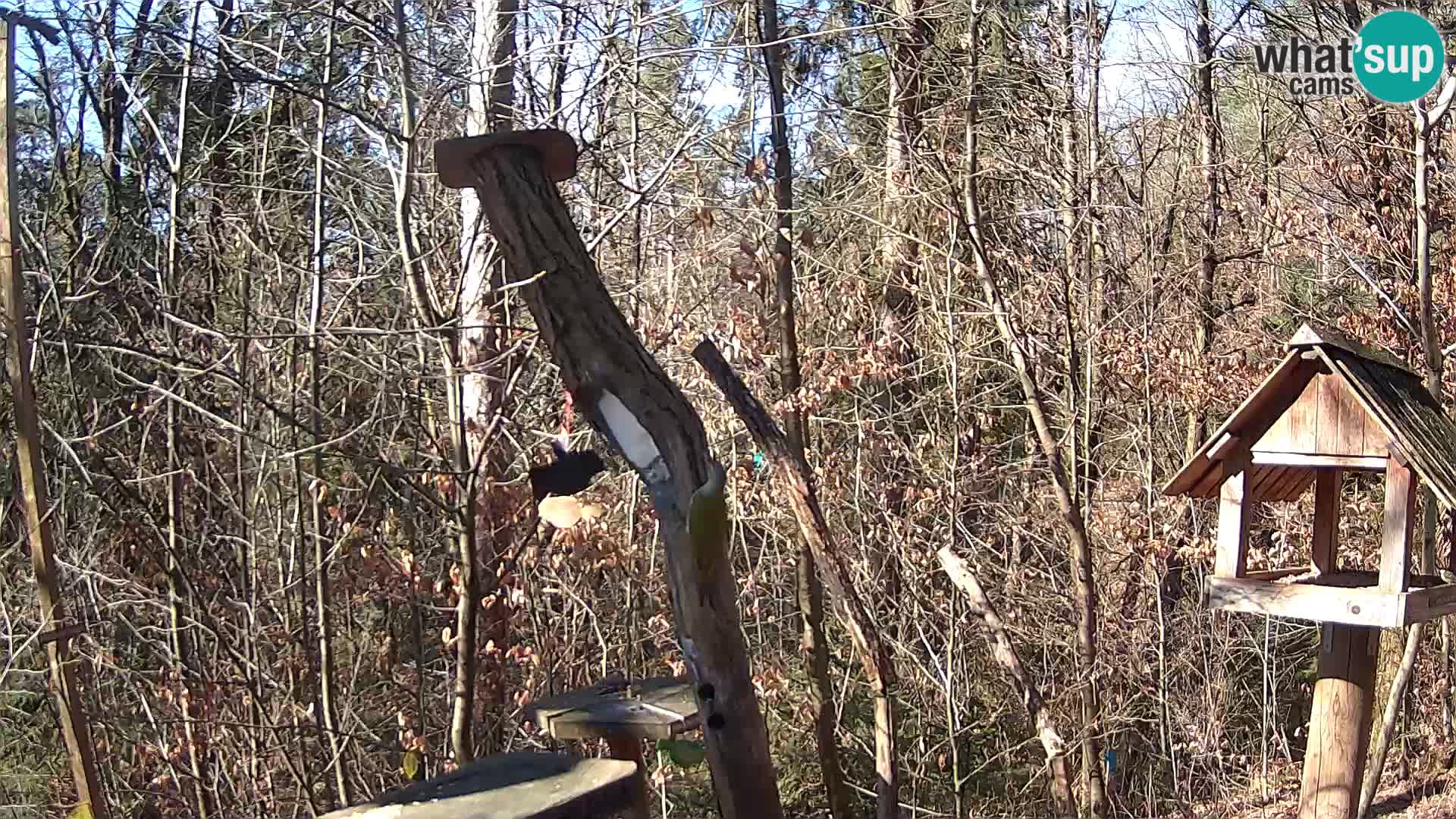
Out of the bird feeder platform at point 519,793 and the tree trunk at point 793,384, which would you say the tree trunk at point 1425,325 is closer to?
the tree trunk at point 793,384

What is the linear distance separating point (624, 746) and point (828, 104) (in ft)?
13.0

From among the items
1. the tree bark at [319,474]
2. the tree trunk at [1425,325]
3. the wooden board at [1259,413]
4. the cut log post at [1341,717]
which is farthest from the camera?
the tree trunk at [1425,325]

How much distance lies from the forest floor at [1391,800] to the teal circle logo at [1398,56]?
3.50m

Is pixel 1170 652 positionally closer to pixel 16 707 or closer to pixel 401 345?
pixel 401 345

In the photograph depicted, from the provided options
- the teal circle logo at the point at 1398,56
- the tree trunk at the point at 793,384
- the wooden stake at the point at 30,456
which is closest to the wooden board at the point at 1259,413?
the tree trunk at the point at 793,384

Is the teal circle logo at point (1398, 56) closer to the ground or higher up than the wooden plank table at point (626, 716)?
higher up

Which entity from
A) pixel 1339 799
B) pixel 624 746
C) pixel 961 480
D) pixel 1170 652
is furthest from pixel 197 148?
pixel 1170 652

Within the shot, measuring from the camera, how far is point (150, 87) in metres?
4.91

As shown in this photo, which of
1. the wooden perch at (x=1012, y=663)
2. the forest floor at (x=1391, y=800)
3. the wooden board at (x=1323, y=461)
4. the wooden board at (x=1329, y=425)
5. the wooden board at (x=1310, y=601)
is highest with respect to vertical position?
the wooden board at (x=1329, y=425)

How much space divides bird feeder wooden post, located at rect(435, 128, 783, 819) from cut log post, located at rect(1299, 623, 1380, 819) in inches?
69.8

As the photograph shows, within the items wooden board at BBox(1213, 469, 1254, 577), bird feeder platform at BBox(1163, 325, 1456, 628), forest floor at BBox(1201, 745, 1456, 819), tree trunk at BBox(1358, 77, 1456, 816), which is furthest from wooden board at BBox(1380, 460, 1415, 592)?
forest floor at BBox(1201, 745, 1456, 819)

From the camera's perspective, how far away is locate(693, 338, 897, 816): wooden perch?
3896 millimetres

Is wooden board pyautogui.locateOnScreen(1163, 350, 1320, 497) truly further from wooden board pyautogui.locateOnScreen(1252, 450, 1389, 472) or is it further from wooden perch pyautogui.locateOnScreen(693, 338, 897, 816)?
wooden perch pyautogui.locateOnScreen(693, 338, 897, 816)

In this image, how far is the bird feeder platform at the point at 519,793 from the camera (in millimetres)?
2738
